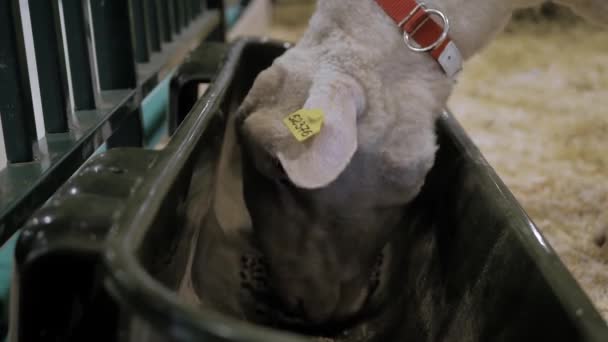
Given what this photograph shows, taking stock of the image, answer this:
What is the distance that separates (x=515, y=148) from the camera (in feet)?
6.09

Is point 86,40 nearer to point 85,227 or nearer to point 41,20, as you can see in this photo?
point 41,20

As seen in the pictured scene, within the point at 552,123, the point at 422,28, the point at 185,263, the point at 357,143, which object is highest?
the point at 422,28

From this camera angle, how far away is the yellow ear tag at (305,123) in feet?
2.44

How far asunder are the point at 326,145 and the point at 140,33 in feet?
3.26

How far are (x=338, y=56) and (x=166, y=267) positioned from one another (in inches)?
16.2

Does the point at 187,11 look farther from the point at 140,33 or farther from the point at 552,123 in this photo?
the point at 552,123

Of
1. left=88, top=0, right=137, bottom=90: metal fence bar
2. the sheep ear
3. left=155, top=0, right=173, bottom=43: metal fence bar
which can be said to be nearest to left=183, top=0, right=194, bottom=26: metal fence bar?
left=155, top=0, right=173, bottom=43: metal fence bar

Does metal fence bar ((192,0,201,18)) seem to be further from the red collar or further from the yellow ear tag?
the yellow ear tag

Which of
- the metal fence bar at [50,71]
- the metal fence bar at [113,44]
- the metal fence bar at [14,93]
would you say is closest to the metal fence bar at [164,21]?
the metal fence bar at [113,44]

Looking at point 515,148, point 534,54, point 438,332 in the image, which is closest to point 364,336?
point 438,332

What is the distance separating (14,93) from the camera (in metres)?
0.91

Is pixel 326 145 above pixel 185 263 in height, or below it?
above

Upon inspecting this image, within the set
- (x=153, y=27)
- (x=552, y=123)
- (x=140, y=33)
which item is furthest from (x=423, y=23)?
(x=552, y=123)

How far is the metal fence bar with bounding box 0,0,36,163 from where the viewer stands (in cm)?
88
